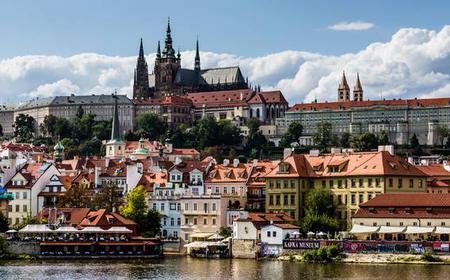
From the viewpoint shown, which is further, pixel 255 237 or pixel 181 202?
pixel 181 202

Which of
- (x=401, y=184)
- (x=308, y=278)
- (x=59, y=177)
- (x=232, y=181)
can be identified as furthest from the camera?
(x=59, y=177)

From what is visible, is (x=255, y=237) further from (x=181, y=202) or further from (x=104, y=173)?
(x=104, y=173)

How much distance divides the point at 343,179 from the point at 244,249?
13167 millimetres

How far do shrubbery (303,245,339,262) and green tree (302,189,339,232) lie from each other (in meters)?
7.57

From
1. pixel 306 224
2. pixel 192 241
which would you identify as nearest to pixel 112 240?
pixel 192 241

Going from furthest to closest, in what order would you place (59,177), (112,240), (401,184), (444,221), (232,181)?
1. (59,177)
2. (232,181)
3. (401,184)
4. (112,240)
5. (444,221)

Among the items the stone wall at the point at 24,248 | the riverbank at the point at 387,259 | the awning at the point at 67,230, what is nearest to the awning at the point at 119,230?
the awning at the point at 67,230

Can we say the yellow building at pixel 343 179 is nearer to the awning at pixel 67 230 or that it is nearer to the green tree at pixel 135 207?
the green tree at pixel 135 207

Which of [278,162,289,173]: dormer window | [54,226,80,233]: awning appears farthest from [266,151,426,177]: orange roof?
[54,226,80,233]: awning

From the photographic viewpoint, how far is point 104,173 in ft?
368

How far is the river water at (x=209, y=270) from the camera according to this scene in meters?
66.7

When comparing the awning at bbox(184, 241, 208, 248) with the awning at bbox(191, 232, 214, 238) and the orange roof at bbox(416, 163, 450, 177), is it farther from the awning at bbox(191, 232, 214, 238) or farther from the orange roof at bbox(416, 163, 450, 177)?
the orange roof at bbox(416, 163, 450, 177)

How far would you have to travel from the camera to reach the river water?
66688 mm

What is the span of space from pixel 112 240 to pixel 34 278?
1792cm
